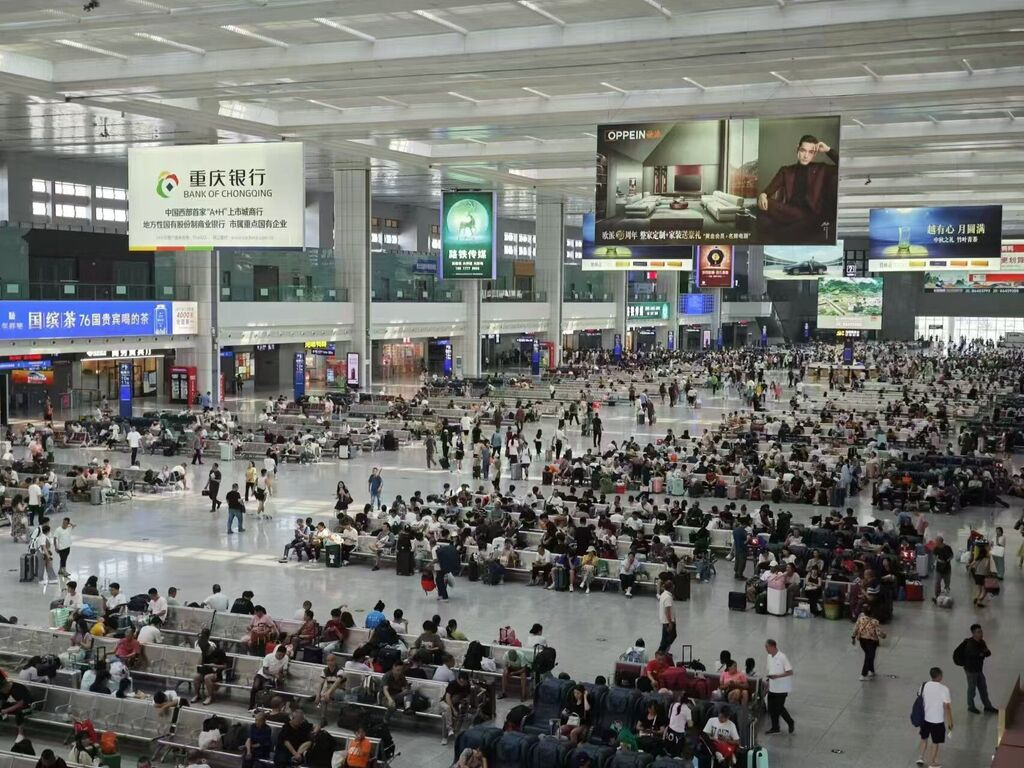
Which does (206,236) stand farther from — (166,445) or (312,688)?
(166,445)

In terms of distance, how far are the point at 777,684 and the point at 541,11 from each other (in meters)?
12.9

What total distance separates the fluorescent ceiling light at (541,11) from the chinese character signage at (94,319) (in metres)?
20.0

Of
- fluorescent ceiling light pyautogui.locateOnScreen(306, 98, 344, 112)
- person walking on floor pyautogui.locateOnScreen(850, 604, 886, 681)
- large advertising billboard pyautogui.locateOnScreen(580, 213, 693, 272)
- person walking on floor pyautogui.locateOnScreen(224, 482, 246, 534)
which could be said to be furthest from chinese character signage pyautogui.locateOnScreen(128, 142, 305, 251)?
large advertising billboard pyautogui.locateOnScreen(580, 213, 693, 272)

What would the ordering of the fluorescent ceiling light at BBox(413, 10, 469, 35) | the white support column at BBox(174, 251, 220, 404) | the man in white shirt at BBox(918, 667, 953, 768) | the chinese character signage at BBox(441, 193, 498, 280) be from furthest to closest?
1. the white support column at BBox(174, 251, 220, 404)
2. the chinese character signage at BBox(441, 193, 498, 280)
3. the fluorescent ceiling light at BBox(413, 10, 469, 35)
4. the man in white shirt at BBox(918, 667, 953, 768)

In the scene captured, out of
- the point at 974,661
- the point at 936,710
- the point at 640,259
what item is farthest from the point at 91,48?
the point at 936,710

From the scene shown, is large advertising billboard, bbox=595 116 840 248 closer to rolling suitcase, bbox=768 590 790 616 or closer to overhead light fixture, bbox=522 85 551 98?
rolling suitcase, bbox=768 590 790 616

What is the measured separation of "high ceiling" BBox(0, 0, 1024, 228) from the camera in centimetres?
1947

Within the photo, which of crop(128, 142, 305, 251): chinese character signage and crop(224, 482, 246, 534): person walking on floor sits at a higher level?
crop(128, 142, 305, 251): chinese character signage

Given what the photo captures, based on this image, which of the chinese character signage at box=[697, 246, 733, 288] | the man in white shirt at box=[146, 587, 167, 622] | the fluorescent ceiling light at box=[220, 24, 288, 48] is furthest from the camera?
the chinese character signage at box=[697, 246, 733, 288]

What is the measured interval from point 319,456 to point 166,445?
4.38 metres

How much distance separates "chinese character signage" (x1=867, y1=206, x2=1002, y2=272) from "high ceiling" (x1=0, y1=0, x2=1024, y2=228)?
106 inches

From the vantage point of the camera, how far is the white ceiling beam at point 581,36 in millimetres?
18422

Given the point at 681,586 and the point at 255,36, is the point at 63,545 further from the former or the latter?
the point at 255,36

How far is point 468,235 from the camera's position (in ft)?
125
